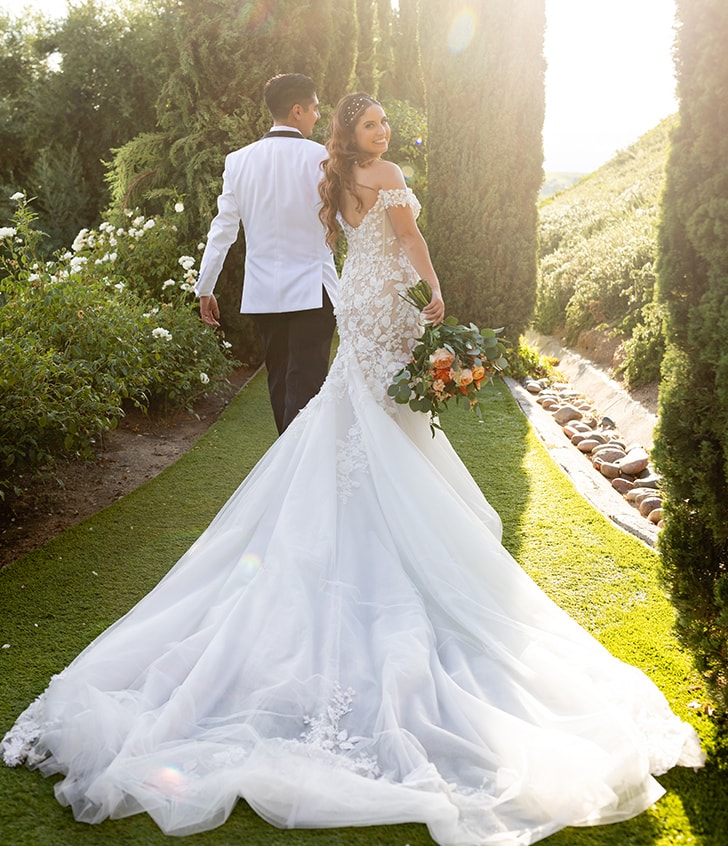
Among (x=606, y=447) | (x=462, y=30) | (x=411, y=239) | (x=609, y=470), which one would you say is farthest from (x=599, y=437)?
(x=462, y=30)

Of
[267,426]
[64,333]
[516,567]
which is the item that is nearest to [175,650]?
[516,567]

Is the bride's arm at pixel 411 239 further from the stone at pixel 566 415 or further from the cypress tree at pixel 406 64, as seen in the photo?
the cypress tree at pixel 406 64

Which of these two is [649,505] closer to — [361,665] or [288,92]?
[361,665]

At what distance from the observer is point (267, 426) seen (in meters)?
6.71

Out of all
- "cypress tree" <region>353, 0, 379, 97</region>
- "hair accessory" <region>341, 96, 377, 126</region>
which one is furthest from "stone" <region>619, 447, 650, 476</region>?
"cypress tree" <region>353, 0, 379, 97</region>

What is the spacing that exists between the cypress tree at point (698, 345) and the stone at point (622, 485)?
→ 2535 millimetres

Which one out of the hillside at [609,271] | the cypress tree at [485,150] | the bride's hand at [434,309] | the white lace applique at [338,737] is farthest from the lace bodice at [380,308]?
the cypress tree at [485,150]

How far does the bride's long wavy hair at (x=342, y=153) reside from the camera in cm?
330

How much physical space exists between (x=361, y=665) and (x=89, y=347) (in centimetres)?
334

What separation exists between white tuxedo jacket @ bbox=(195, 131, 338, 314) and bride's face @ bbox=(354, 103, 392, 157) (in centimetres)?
121

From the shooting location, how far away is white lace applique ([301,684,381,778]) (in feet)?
7.47

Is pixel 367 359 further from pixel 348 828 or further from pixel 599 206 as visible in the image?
pixel 599 206

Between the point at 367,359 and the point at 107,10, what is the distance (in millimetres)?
14523

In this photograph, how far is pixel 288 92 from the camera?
444cm
